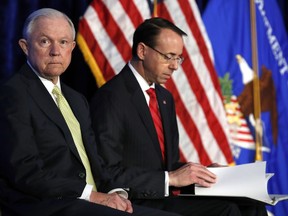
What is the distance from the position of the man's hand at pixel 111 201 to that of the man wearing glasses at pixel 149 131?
0.35m

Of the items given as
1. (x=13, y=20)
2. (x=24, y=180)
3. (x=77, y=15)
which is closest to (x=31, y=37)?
(x=24, y=180)

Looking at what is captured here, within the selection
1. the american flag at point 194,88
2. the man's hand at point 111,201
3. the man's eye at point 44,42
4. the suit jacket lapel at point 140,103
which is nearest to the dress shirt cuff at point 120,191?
the man's hand at point 111,201

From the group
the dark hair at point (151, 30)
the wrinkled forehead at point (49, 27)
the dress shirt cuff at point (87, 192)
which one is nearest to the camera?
the dress shirt cuff at point (87, 192)

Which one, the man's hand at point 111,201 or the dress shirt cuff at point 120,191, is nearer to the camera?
the man's hand at point 111,201

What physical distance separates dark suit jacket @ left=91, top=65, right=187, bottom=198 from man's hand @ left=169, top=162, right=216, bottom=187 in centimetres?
6

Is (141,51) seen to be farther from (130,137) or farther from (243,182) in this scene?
(243,182)

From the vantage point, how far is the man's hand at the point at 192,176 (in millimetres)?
Result: 2826

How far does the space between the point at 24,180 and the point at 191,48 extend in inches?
98.4

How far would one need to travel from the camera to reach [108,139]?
9.40ft

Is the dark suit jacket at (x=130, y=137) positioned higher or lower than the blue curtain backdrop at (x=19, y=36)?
lower

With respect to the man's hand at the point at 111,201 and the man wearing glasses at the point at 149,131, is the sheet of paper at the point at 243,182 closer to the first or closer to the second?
the man wearing glasses at the point at 149,131

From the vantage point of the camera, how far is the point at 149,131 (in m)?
3.01

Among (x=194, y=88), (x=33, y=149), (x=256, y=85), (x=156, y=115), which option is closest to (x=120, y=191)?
(x=33, y=149)

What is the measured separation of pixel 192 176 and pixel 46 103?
2.53ft
